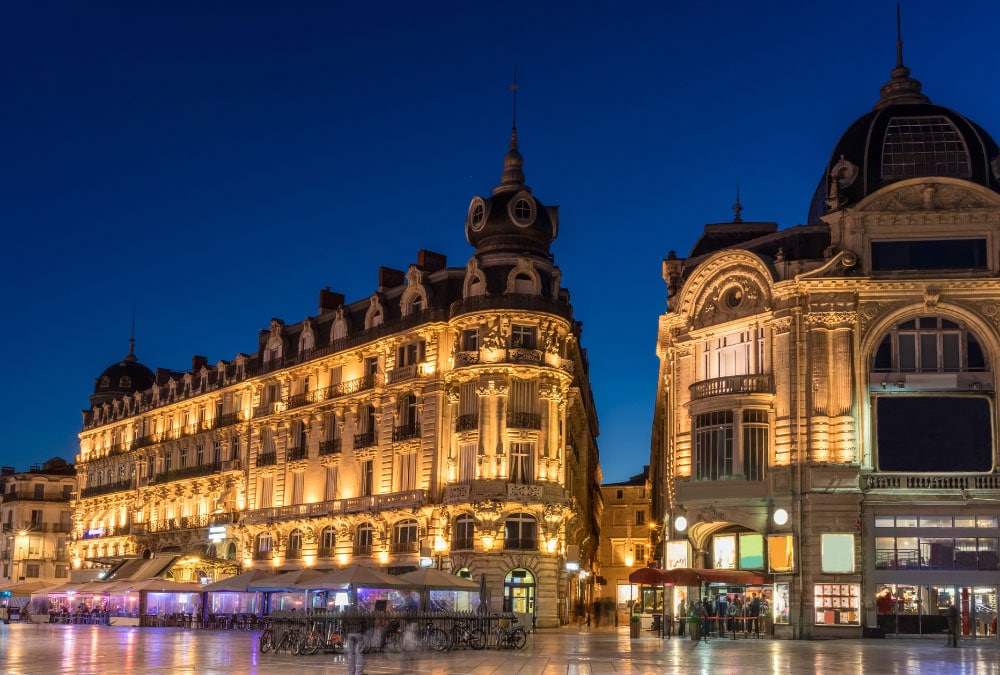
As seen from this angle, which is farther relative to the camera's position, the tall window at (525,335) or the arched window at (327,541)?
the arched window at (327,541)

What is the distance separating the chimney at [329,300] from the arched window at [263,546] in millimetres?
13966

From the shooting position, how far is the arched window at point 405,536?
60469 millimetres

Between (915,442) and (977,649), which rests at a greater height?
(915,442)

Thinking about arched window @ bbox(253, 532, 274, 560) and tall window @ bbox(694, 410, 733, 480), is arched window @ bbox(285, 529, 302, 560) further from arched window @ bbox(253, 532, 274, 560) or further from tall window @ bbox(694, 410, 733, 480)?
tall window @ bbox(694, 410, 733, 480)

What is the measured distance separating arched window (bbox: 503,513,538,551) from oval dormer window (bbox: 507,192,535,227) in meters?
15.3

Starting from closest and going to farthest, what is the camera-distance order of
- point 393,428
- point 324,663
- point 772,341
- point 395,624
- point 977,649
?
point 324,663 → point 395,624 → point 977,649 → point 772,341 → point 393,428

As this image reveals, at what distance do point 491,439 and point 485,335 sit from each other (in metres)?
5.16

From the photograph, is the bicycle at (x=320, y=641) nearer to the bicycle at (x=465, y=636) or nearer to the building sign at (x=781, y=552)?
the bicycle at (x=465, y=636)

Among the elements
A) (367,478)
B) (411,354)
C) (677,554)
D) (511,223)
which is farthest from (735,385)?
(367,478)

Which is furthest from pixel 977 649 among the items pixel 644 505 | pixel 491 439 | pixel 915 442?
pixel 644 505

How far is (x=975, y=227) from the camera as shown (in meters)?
49.0

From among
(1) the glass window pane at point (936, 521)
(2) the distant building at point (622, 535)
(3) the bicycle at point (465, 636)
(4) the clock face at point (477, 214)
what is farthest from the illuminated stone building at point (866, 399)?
(2) the distant building at point (622, 535)

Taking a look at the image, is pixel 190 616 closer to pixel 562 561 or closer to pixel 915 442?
pixel 562 561

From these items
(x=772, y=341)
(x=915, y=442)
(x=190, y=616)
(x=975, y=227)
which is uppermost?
(x=975, y=227)
